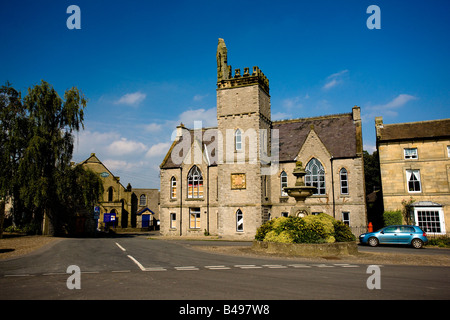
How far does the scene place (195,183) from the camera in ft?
125

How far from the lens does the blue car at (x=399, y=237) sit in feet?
74.0

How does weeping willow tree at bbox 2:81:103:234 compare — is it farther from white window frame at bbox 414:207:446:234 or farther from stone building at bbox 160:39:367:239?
white window frame at bbox 414:207:446:234

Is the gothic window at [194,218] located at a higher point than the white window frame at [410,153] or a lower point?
lower

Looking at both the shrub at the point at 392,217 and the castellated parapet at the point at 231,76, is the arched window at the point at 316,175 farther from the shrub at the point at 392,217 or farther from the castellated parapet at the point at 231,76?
the castellated parapet at the point at 231,76

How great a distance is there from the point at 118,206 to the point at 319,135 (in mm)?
33332

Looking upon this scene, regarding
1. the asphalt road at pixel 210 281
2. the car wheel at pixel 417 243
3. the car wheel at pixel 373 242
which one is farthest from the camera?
the car wheel at pixel 373 242

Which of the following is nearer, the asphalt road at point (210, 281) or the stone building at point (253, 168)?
the asphalt road at point (210, 281)

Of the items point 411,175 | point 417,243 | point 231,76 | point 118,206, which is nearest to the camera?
point 417,243

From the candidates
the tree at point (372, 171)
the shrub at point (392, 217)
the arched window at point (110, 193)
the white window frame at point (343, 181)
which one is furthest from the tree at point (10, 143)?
the tree at point (372, 171)

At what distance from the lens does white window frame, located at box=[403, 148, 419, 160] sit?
104 feet

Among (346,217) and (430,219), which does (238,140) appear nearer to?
(346,217)

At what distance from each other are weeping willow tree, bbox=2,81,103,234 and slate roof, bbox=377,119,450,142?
2780 cm

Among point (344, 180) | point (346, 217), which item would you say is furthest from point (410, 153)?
point (346, 217)

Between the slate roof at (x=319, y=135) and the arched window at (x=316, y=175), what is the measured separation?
1735 mm
